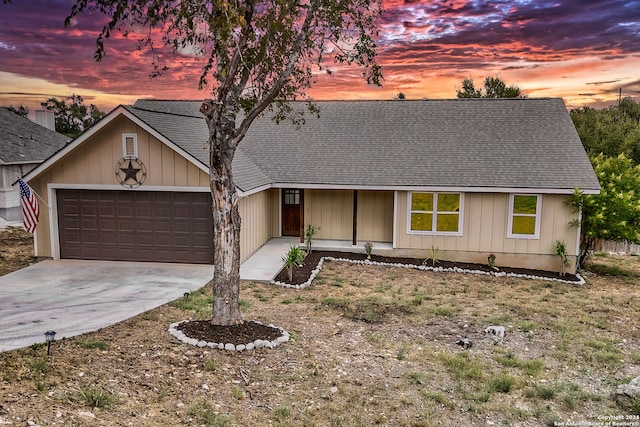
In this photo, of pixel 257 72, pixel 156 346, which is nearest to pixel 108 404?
pixel 156 346

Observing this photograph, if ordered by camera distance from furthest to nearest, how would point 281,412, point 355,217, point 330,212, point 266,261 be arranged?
1. point 330,212
2. point 355,217
3. point 266,261
4. point 281,412

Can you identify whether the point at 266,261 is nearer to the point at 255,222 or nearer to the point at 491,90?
the point at 255,222

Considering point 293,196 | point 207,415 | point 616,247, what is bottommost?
point 616,247

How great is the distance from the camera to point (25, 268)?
1323cm

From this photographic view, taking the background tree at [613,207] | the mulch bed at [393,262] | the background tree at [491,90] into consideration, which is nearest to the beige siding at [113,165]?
the mulch bed at [393,262]

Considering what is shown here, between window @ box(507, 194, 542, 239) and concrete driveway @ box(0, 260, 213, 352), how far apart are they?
374 inches

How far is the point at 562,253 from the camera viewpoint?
49.0 ft

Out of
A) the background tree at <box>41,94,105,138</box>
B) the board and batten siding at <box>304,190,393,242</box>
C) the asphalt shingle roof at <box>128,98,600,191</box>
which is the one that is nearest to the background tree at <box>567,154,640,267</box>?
the asphalt shingle roof at <box>128,98,600,191</box>

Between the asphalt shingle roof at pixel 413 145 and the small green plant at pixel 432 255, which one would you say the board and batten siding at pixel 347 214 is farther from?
the small green plant at pixel 432 255

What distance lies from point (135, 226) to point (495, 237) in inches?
439

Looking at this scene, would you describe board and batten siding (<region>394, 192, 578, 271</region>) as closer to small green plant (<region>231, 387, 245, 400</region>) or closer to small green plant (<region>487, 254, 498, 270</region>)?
small green plant (<region>487, 254, 498, 270</region>)

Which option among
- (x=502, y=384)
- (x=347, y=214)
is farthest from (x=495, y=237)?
(x=502, y=384)

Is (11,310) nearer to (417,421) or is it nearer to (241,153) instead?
(417,421)

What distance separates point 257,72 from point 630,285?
13094 mm
